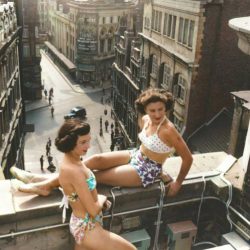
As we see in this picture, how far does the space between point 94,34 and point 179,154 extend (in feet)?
193

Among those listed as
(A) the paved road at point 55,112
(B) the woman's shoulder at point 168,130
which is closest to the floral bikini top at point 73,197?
(B) the woman's shoulder at point 168,130

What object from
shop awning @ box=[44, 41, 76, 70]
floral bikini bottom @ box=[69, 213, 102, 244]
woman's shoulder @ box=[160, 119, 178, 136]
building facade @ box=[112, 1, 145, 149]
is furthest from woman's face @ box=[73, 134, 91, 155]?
shop awning @ box=[44, 41, 76, 70]

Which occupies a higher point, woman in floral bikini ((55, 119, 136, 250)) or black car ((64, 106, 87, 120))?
black car ((64, 106, 87, 120))

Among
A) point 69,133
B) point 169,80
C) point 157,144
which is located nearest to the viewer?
point 69,133

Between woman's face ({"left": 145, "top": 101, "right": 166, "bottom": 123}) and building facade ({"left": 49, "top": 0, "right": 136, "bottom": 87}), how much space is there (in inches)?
2262

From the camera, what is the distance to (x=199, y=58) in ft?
76.4

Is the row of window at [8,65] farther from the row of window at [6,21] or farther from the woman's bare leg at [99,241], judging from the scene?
the woman's bare leg at [99,241]

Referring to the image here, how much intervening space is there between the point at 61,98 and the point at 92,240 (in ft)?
174

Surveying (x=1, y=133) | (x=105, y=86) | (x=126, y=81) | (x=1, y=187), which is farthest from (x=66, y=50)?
(x=1, y=187)

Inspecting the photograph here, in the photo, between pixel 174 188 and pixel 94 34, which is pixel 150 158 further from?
pixel 94 34

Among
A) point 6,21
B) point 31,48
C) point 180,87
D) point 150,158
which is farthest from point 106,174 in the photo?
point 31,48

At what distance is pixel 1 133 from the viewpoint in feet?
80.5

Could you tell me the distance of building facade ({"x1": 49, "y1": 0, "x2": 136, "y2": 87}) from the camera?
61.4 metres

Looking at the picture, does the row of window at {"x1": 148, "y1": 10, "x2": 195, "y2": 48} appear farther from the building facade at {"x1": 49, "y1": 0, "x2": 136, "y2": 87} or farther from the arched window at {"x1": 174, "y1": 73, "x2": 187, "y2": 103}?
the building facade at {"x1": 49, "y1": 0, "x2": 136, "y2": 87}
